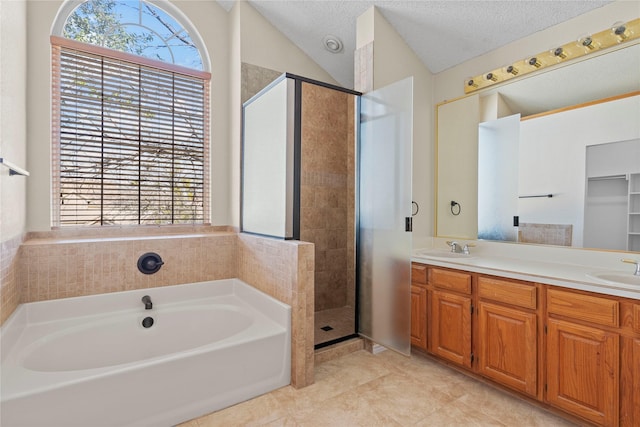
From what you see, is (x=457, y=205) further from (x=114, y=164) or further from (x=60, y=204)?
(x=60, y=204)

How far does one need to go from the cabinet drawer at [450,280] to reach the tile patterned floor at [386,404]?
61cm

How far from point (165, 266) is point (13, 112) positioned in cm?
136

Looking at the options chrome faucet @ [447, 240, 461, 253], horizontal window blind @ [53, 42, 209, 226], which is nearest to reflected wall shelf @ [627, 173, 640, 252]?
chrome faucet @ [447, 240, 461, 253]

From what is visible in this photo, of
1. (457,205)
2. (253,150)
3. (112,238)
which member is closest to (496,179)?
(457,205)

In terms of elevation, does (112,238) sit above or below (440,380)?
above

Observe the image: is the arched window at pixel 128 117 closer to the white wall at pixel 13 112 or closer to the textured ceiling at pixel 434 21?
the white wall at pixel 13 112

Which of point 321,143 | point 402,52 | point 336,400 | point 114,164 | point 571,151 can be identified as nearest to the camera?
point 336,400

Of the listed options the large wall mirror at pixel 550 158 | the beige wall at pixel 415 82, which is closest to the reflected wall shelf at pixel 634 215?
the large wall mirror at pixel 550 158

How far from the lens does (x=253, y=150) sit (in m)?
2.69

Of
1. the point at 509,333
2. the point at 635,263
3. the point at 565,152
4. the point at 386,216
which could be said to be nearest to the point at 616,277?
the point at 635,263

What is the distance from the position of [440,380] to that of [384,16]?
9.18ft

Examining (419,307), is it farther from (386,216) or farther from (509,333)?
(386,216)

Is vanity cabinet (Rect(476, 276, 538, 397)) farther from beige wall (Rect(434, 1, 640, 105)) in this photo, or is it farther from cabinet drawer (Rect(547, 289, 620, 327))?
beige wall (Rect(434, 1, 640, 105))

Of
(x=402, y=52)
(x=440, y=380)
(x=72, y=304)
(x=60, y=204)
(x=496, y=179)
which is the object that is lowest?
(x=440, y=380)
